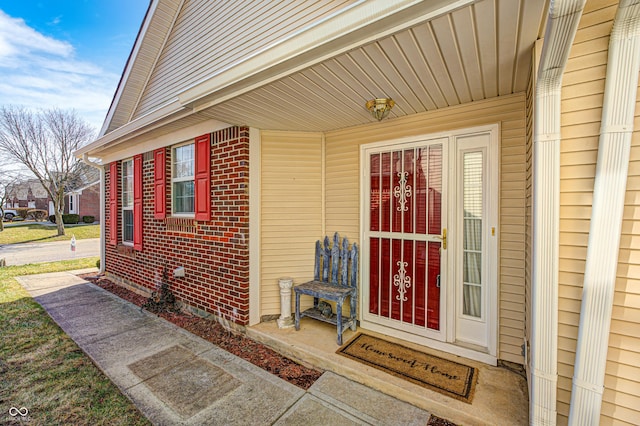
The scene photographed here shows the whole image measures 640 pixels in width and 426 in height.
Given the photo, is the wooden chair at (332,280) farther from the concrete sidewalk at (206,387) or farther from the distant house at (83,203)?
the distant house at (83,203)

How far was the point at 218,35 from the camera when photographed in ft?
13.8

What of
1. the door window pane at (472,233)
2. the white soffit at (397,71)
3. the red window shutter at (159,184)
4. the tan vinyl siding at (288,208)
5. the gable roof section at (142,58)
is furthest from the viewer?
the gable roof section at (142,58)

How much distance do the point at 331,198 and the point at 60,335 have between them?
3927mm

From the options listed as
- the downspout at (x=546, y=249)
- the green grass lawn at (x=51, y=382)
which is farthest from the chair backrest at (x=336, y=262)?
the green grass lawn at (x=51, y=382)

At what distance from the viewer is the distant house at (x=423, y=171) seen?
1.52 metres

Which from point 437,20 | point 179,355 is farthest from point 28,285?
point 437,20

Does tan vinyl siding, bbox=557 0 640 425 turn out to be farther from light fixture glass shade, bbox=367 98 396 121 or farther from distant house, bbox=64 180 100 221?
distant house, bbox=64 180 100 221

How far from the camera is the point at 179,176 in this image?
449cm

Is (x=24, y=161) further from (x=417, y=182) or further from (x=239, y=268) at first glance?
(x=417, y=182)

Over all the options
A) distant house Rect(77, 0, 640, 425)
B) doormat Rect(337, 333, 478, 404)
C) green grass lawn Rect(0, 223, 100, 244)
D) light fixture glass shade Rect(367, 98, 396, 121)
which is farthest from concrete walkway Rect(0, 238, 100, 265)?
light fixture glass shade Rect(367, 98, 396, 121)

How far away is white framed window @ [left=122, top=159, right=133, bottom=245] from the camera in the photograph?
18.5 feet

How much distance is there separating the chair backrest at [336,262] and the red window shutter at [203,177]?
1693 millimetres

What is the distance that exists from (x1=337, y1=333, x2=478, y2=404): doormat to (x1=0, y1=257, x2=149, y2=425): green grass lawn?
1.98 m

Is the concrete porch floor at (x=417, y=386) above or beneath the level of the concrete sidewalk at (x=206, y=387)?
above
